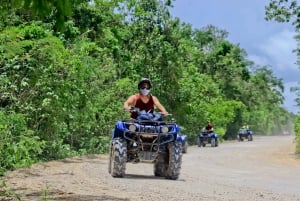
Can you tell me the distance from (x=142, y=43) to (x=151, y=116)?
2643 centimetres

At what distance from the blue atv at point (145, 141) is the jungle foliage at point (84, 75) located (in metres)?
2.50

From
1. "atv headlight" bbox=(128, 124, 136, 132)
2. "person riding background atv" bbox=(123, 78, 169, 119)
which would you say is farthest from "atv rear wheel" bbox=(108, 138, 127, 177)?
"person riding background atv" bbox=(123, 78, 169, 119)

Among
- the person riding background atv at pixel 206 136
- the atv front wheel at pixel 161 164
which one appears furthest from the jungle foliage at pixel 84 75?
the atv front wheel at pixel 161 164

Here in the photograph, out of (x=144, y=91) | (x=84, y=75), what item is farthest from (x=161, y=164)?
(x=84, y=75)

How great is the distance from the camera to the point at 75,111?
72.0 feet

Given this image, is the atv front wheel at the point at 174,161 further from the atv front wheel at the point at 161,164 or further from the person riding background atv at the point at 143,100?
the person riding background atv at the point at 143,100

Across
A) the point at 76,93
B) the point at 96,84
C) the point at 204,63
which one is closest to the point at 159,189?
the point at 76,93

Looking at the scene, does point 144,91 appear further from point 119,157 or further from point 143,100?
point 119,157

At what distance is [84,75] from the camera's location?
2050cm

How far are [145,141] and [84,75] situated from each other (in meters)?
7.86

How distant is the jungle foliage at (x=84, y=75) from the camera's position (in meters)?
15.8

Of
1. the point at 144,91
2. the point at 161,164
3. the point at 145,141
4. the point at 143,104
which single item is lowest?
the point at 161,164

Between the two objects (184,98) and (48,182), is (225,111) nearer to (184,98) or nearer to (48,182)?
(184,98)

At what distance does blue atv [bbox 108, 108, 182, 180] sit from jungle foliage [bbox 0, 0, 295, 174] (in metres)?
2.50
